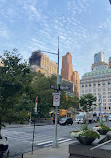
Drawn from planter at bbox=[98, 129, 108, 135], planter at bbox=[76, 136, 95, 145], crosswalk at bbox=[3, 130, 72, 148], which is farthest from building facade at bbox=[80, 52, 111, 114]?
planter at bbox=[76, 136, 95, 145]

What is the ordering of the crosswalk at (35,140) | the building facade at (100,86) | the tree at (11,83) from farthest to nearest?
the building facade at (100,86), the crosswalk at (35,140), the tree at (11,83)

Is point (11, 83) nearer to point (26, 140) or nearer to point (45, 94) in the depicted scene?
point (26, 140)

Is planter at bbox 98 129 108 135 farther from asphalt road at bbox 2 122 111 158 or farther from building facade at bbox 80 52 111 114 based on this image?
building facade at bbox 80 52 111 114

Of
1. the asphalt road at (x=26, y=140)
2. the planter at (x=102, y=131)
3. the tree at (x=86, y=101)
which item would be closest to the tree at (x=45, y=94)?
the tree at (x=86, y=101)

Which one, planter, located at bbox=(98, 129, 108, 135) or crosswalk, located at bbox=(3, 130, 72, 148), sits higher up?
planter, located at bbox=(98, 129, 108, 135)

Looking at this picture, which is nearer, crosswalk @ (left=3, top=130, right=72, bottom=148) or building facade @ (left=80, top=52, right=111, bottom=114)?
crosswalk @ (left=3, top=130, right=72, bottom=148)

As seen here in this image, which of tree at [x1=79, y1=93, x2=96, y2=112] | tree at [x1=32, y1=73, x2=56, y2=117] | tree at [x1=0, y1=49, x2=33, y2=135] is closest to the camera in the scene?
tree at [x1=0, y1=49, x2=33, y2=135]

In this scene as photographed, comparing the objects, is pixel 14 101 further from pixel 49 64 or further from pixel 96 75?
pixel 49 64

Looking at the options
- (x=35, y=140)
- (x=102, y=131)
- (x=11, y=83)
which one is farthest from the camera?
(x=35, y=140)

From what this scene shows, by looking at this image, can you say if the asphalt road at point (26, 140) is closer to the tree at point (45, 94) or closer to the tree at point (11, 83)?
the tree at point (11, 83)

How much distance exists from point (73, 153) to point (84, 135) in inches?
36.8

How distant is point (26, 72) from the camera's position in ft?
35.6

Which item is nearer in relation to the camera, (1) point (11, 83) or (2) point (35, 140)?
(1) point (11, 83)

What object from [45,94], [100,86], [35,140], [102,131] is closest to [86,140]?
[102,131]
